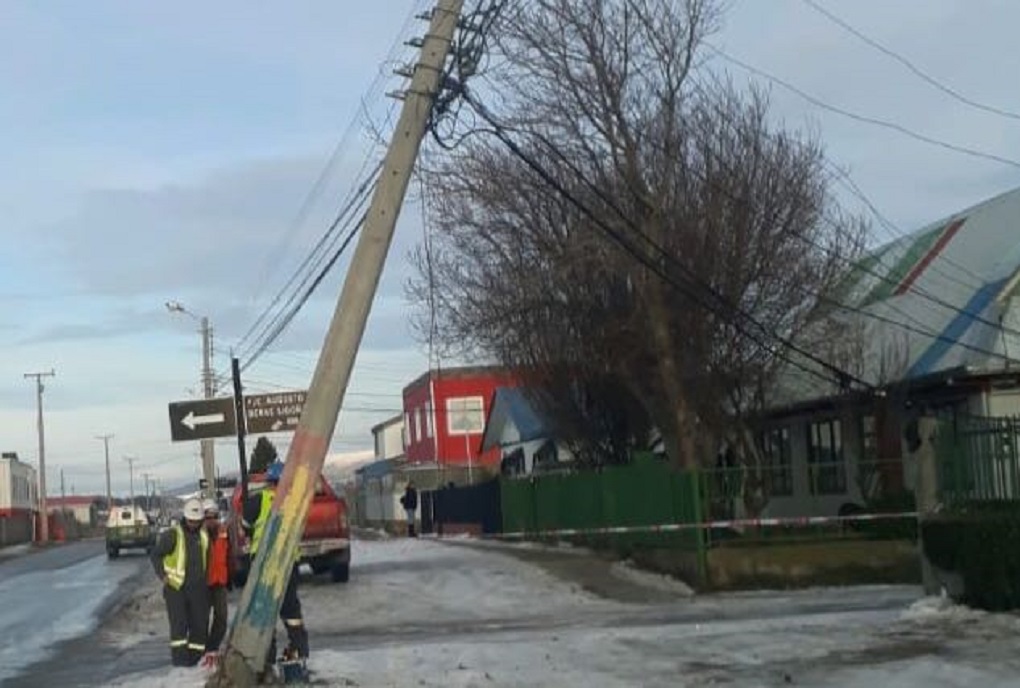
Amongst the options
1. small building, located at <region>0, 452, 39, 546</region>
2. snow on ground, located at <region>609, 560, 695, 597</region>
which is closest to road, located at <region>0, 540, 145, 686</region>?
snow on ground, located at <region>609, 560, 695, 597</region>

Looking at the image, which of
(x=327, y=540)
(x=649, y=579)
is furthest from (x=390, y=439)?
(x=649, y=579)

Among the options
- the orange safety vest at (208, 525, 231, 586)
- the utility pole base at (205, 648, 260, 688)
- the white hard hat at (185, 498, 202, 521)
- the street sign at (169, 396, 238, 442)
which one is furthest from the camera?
the street sign at (169, 396, 238, 442)

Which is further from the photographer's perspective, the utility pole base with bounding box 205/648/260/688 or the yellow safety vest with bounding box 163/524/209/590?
the yellow safety vest with bounding box 163/524/209/590

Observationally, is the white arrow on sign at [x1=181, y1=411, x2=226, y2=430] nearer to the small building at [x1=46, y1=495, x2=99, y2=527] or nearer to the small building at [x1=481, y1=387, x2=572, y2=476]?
the small building at [x1=481, y1=387, x2=572, y2=476]

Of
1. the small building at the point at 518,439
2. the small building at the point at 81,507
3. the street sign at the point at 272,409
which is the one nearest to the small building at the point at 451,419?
the small building at the point at 518,439

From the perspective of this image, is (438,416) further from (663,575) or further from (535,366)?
(663,575)

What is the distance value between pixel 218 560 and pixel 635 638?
14.5 ft

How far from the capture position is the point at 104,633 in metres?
21.5

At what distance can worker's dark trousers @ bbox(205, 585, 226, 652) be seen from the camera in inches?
584

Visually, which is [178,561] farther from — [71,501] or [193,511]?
[71,501]

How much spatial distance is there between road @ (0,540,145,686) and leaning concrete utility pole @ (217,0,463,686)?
4818 millimetres

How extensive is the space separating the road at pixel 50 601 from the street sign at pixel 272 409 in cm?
377

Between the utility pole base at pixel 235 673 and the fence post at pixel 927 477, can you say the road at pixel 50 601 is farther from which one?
the fence post at pixel 927 477

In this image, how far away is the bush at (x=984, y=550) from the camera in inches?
647
